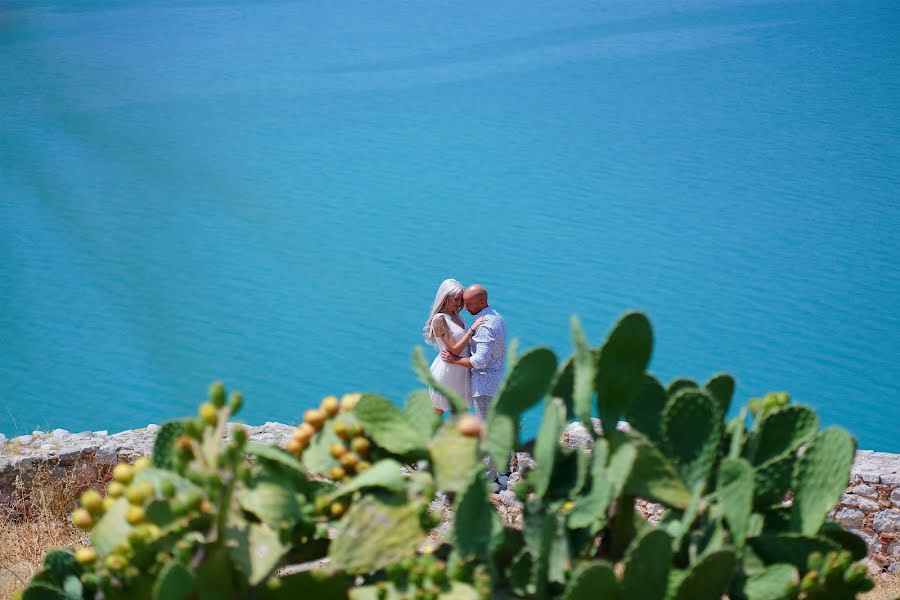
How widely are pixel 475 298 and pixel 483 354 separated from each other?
332 mm

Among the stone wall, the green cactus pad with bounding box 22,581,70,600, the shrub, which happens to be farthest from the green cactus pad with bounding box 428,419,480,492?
the stone wall

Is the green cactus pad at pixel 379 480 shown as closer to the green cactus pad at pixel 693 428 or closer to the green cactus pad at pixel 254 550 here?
the green cactus pad at pixel 254 550

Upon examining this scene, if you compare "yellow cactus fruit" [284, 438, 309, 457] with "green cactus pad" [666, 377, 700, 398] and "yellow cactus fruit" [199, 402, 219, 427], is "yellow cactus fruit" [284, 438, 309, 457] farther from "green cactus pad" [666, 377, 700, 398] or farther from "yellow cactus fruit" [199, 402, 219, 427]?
"green cactus pad" [666, 377, 700, 398]

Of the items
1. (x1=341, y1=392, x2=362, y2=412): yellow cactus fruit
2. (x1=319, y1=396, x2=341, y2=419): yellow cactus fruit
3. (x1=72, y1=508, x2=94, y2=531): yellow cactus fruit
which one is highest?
(x1=341, y1=392, x2=362, y2=412): yellow cactus fruit

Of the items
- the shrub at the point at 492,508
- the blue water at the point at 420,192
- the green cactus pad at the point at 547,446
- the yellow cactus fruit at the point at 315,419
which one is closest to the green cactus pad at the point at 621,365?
the shrub at the point at 492,508

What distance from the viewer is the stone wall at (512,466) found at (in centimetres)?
519

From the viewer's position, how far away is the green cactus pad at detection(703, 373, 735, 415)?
1.89 metres

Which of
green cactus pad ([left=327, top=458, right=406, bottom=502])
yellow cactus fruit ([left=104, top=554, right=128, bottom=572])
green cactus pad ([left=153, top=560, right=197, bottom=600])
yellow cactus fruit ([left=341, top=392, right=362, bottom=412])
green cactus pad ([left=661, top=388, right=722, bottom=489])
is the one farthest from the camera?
yellow cactus fruit ([left=341, top=392, right=362, bottom=412])

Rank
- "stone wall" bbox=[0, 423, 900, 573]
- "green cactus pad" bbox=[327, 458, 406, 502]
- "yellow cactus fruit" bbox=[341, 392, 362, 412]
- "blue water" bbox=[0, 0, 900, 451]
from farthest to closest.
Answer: "blue water" bbox=[0, 0, 900, 451] → "stone wall" bbox=[0, 423, 900, 573] → "yellow cactus fruit" bbox=[341, 392, 362, 412] → "green cactus pad" bbox=[327, 458, 406, 502]

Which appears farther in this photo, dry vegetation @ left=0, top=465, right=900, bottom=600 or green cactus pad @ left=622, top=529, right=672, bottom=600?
dry vegetation @ left=0, top=465, right=900, bottom=600

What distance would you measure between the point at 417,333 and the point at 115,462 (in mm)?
5873

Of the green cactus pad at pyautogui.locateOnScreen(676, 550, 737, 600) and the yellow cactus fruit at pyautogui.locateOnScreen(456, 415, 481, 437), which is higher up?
the yellow cactus fruit at pyautogui.locateOnScreen(456, 415, 481, 437)

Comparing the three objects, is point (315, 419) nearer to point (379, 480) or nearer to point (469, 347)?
point (379, 480)

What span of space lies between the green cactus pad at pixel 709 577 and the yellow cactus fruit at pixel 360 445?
1.78 ft
